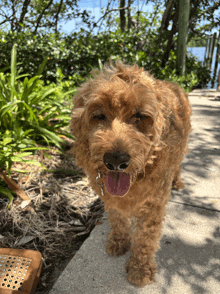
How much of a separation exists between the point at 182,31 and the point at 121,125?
21.9ft

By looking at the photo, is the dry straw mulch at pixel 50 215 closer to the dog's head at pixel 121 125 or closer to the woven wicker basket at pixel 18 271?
the woven wicker basket at pixel 18 271

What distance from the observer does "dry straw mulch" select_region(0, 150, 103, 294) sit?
2377 mm

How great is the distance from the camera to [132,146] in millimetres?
1553

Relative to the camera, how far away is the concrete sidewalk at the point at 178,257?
1939 mm

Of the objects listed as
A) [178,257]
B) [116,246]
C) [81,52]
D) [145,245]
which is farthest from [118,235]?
[81,52]

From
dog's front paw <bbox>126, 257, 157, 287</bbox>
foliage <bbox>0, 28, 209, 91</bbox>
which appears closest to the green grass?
dog's front paw <bbox>126, 257, 157, 287</bbox>

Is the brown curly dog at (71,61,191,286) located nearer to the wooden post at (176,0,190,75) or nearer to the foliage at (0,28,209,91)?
the foliage at (0,28,209,91)

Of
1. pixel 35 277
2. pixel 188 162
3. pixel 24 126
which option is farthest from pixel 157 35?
pixel 35 277

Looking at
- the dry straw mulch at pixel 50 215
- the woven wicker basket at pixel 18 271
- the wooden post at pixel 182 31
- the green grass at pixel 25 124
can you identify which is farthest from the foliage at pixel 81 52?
the woven wicker basket at pixel 18 271

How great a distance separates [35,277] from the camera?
6.08 feet

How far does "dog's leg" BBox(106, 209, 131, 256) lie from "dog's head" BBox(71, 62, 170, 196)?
2.45 feet

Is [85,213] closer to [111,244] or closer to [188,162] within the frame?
[111,244]

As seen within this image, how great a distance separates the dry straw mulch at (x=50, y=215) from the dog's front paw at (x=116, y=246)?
0.40 m

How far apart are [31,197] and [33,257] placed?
1026 millimetres
